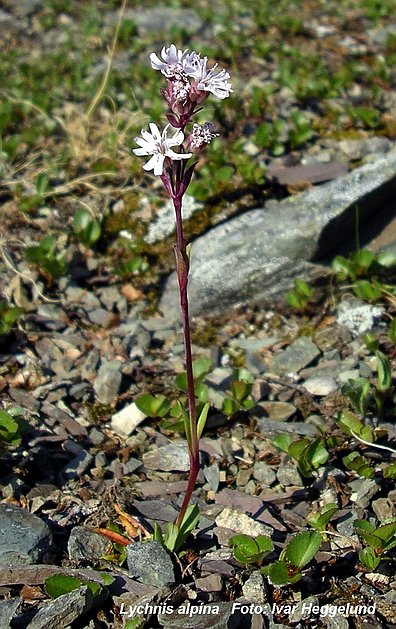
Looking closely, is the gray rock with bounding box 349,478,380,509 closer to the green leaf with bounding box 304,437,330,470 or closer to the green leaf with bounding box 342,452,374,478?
the green leaf with bounding box 342,452,374,478

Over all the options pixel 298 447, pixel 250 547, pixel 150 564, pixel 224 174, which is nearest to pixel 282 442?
pixel 298 447

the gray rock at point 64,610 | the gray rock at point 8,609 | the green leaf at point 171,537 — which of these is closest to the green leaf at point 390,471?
the green leaf at point 171,537

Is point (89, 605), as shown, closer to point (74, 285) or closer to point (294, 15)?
point (74, 285)

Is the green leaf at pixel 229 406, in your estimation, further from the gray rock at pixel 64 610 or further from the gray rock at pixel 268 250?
the gray rock at pixel 64 610

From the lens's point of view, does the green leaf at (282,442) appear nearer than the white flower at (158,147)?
No

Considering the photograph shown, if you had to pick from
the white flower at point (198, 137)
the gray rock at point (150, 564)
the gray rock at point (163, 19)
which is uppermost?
the white flower at point (198, 137)

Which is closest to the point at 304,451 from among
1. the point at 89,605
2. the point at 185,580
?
the point at 185,580

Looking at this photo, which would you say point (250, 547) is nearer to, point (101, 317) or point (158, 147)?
point (158, 147)
